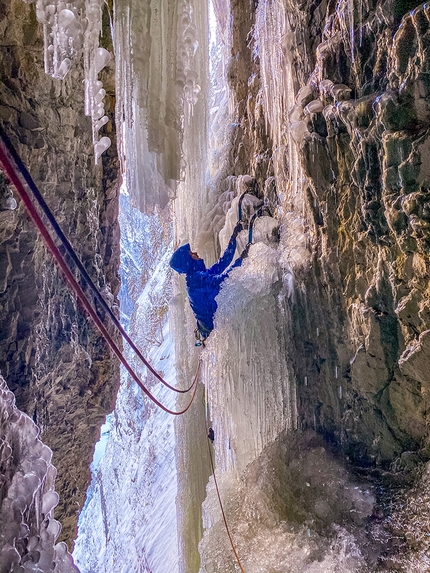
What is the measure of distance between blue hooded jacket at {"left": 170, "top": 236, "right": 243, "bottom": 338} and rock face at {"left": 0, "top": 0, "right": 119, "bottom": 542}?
6.26ft

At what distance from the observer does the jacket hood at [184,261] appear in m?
3.47

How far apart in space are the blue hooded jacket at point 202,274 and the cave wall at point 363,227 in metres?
0.79

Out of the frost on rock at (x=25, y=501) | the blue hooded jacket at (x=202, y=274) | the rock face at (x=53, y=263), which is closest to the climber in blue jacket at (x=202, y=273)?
the blue hooded jacket at (x=202, y=274)

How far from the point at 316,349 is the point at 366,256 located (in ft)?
2.41

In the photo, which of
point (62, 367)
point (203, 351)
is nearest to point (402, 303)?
point (203, 351)

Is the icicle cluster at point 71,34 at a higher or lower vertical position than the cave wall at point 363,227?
higher

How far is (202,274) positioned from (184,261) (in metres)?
0.18

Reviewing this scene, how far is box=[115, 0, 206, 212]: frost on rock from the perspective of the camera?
2.95 metres

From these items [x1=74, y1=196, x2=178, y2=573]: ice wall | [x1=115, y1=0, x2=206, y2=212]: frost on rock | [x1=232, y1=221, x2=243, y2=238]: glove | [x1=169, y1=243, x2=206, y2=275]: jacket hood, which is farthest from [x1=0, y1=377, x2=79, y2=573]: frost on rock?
[x1=74, y1=196, x2=178, y2=573]: ice wall

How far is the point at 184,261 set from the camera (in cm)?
348

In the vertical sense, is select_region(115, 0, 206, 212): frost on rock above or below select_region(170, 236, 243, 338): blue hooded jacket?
above

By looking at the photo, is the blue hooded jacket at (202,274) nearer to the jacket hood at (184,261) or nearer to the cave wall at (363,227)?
the jacket hood at (184,261)

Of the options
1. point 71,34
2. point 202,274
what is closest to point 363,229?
point 202,274

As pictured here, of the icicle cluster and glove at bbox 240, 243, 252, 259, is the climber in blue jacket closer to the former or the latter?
glove at bbox 240, 243, 252, 259
